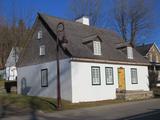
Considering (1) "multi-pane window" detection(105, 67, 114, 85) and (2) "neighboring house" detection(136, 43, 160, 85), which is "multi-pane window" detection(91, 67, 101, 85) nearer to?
(1) "multi-pane window" detection(105, 67, 114, 85)

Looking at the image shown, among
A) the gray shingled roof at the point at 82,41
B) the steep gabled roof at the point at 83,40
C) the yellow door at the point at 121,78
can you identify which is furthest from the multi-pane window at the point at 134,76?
the yellow door at the point at 121,78

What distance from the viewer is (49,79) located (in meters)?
27.6

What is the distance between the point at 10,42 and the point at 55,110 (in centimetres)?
3432

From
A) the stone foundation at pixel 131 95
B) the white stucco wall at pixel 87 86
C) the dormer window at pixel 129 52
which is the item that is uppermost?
the dormer window at pixel 129 52

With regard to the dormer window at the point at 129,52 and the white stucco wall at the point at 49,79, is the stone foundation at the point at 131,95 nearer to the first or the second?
the dormer window at the point at 129,52

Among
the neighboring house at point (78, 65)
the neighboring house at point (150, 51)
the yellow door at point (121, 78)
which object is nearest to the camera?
the neighboring house at point (78, 65)

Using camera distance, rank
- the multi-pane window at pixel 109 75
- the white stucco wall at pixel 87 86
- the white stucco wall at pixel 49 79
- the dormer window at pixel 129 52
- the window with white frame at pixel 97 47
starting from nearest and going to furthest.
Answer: the white stucco wall at pixel 87 86 < the white stucco wall at pixel 49 79 < the window with white frame at pixel 97 47 < the multi-pane window at pixel 109 75 < the dormer window at pixel 129 52

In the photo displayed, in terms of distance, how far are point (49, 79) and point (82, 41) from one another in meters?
4.51

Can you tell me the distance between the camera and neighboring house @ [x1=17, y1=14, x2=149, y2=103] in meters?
25.8

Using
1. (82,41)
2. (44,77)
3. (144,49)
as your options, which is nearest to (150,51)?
(144,49)

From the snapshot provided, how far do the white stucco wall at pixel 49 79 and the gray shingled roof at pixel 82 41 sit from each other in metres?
1.75

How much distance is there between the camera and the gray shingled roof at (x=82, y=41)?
88.0 feet

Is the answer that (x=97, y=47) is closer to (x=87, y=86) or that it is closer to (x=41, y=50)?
(x=87, y=86)

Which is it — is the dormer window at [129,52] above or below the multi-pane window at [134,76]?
above
